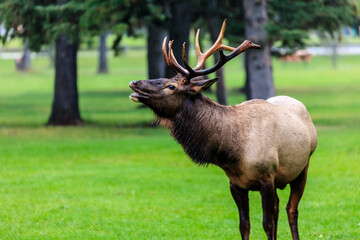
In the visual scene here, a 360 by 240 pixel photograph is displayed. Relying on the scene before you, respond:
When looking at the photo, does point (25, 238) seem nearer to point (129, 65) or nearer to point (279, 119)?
point (279, 119)

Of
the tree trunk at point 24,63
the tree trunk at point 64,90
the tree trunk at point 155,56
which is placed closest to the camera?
the tree trunk at point 64,90

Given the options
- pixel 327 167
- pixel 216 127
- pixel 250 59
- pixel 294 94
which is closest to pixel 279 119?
pixel 216 127

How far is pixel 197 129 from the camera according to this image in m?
8.39

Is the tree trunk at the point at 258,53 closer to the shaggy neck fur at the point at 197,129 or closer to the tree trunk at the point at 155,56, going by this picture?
the tree trunk at the point at 155,56

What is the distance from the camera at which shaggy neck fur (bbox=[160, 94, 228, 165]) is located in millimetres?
8367

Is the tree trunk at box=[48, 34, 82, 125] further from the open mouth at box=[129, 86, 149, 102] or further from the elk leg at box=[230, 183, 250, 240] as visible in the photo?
the open mouth at box=[129, 86, 149, 102]

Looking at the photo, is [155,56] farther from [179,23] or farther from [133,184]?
[133,184]

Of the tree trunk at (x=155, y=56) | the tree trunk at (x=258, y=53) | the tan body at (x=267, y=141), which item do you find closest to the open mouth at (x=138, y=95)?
the tan body at (x=267, y=141)

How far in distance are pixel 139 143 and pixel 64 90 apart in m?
5.76

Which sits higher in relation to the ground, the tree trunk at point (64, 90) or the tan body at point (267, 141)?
the tan body at point (267, 141)

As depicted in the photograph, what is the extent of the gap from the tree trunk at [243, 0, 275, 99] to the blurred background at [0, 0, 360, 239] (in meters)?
0.03

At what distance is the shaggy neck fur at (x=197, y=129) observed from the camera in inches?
329

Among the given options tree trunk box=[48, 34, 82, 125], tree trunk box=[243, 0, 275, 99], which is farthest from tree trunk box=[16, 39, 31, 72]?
tree trunk box=[243, 0, 275, 99]

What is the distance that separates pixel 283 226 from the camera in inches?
449
